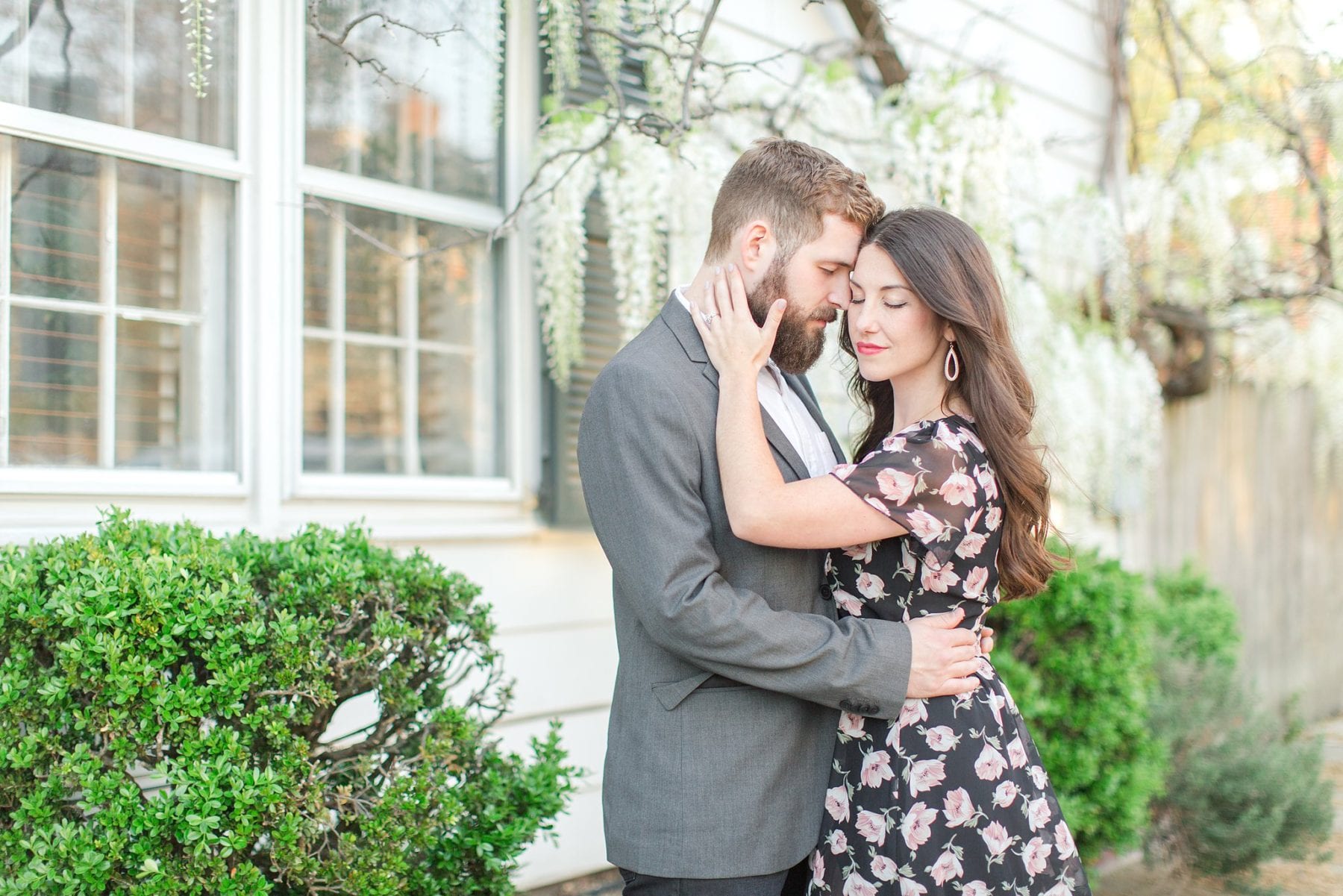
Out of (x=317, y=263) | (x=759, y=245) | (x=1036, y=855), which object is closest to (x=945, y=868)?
(x=1036, y=855)

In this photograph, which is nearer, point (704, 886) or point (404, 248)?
point (704, 886)

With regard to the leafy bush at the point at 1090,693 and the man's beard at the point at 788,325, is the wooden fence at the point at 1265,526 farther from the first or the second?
the man's beard at the point at 788,325

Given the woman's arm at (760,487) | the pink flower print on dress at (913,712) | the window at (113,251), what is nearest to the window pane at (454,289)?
the window at (113,251)

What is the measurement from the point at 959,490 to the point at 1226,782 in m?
2.95

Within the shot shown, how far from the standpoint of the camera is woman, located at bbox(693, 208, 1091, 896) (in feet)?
6.43

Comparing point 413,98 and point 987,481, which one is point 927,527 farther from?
point 413,98

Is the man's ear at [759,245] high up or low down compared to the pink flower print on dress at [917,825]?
up

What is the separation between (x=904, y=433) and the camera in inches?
81.8

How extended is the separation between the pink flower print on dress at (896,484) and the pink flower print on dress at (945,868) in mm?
637

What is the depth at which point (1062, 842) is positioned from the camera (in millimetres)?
2061

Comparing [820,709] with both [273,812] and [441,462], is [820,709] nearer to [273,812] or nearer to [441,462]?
[273,812]

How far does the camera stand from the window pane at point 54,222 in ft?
8.94

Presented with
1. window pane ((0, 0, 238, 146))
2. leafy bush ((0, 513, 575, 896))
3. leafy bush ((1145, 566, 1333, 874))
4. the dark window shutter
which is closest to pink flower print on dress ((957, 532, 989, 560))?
leafy bush ((0, 513, 575, 896))

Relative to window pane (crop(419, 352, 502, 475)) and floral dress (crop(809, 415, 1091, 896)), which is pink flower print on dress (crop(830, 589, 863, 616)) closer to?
floral dress (crop(809, 415, 1091, 896))
